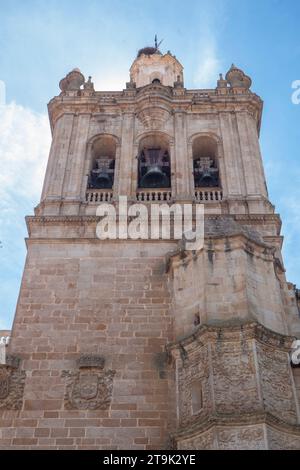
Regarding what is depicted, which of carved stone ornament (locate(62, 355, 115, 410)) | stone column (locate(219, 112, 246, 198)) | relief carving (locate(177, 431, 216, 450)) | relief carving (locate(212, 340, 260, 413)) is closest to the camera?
relief carving (locate(177, 431, 216, 450))

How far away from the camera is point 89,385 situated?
14.5 metres

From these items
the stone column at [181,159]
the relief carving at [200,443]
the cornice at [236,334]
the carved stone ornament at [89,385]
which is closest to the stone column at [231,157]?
the stone column at [181,159]

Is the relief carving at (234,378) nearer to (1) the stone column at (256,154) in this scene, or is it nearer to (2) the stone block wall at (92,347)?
(2) the stone block wall at (92,347)

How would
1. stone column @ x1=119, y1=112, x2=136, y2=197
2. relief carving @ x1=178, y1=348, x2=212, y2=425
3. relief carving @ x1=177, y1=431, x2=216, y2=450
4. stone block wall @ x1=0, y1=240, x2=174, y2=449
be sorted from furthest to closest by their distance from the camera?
stone column @ x1=119, y1=112, x2=136, y2=197, stone block wall @ x1=0, y1=240, x2=174, y2=449, relief carving @ x1=178, y1=348, x2=212, y2=425, relief carving @ x1=177, y1=431, x2=216, y2=450

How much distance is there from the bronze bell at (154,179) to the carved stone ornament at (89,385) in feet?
24.7

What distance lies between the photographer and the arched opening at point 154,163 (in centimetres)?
2112

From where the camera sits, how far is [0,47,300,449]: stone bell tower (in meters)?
13.4

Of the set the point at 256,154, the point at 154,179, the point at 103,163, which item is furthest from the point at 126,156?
the point at 256,154

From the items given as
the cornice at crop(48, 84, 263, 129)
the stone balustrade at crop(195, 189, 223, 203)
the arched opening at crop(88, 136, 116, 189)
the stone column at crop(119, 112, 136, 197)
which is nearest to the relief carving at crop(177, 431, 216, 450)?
the stone balustrade at crop(195, 189, 223, 203)

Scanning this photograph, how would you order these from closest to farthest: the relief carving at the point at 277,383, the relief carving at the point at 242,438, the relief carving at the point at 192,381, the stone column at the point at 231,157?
the relief carving at the point at 242,438 < the relief carving at the point at 277,383 < the relief carving at the point at 192,381 < the stone column at the point at 231,157

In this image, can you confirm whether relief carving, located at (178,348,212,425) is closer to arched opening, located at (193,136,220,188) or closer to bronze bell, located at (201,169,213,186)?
arched opening, located at (193,136,220,188)

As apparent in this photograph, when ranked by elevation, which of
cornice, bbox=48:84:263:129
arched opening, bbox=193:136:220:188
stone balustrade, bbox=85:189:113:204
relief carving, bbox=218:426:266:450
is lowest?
relief carving, bbox=218:426:266:450

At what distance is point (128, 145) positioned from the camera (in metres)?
21.9
